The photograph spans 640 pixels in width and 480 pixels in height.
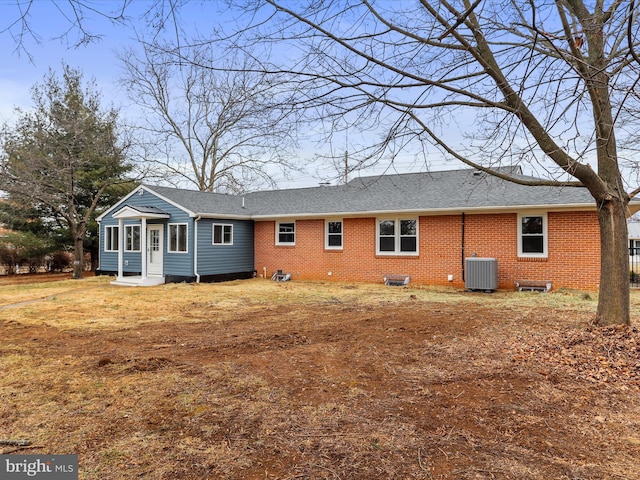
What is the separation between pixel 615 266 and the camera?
611 centimetres

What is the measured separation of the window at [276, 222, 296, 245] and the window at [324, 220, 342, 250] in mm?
1567

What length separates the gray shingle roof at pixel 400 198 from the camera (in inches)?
500

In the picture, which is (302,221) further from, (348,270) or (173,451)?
(173,451)

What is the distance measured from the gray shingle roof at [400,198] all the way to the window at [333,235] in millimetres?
629

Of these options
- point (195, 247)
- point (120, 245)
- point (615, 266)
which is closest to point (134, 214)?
point (120, 245)

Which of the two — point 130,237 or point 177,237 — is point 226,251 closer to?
point 177,237

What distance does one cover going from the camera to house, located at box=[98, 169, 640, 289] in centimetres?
1249

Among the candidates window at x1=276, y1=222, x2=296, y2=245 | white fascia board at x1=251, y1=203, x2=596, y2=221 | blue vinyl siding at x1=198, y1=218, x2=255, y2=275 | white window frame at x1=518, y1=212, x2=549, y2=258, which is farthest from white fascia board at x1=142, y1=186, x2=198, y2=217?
white window frame at x1=518, y1=212, x2=549, y2=258

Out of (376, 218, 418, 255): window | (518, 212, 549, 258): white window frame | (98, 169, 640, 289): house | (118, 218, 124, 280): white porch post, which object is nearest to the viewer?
(98, 169, 640, 289): house

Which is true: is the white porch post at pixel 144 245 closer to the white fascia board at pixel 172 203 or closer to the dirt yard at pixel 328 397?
the white fascia board at pixel 172 203

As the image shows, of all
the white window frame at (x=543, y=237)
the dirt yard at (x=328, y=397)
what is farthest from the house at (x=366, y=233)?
the dirt yard at (x=328, y=397)

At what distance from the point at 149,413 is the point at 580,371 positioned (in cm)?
455

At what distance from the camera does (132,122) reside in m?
23.8

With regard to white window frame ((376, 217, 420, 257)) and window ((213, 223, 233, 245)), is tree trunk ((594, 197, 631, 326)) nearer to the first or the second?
white window frame ((376, 217, 420, 257))
